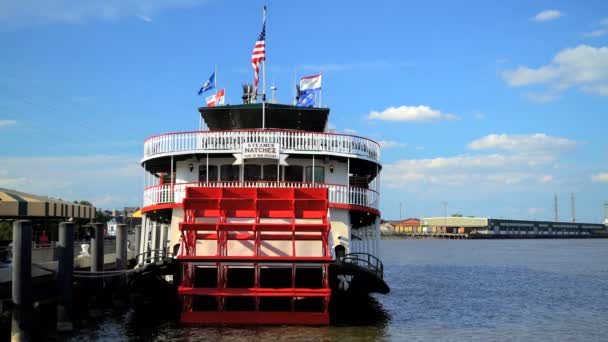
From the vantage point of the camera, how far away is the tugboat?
1411cm

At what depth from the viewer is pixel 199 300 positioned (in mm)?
15719

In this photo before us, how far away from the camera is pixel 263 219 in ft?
50.6

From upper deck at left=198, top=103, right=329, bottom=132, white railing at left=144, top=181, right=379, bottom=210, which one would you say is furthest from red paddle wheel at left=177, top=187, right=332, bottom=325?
upper deck at left=198, top=103, right=329, bottom=132

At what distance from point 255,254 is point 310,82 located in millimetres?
6357

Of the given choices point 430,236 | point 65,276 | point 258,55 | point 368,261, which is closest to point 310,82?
point 258,55

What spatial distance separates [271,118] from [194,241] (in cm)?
579

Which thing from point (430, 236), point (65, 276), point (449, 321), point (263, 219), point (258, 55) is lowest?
point (430, 236)

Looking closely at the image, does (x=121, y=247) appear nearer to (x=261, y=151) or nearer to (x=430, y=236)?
(x=261, y=151)

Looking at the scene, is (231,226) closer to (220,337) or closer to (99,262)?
(220,337)

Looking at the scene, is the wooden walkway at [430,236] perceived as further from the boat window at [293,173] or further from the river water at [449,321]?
the boat window at [293,173]

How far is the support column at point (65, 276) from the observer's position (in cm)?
1305

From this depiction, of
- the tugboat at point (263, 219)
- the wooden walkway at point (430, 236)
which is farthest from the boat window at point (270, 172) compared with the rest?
the wooden walkway at point (430, 236)

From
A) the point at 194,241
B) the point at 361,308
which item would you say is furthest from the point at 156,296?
the point at 361,308

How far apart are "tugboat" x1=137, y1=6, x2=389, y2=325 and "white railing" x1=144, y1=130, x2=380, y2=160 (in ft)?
0.08
